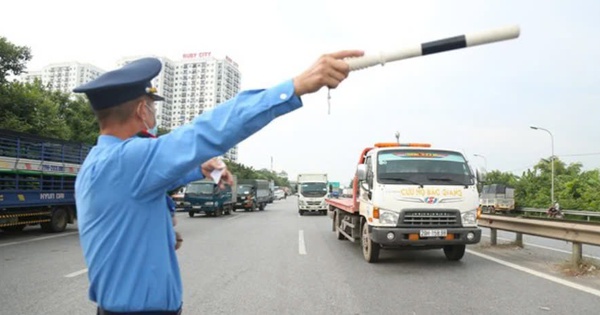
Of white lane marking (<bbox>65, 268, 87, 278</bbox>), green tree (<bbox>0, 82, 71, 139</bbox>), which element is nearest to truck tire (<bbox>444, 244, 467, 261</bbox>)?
white lane marking (<bbox>65, 268, 87, 278</bbox>)

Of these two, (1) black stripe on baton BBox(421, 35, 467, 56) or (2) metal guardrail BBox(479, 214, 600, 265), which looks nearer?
(1) black stripe on baton BBox(421, 35, 467, 56)

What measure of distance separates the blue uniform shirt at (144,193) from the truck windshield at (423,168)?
7.82 m

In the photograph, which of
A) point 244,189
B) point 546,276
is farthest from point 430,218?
point 244,189

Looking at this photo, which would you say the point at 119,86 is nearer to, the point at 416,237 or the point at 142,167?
the point at 142,167

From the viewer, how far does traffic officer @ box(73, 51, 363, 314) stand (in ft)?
5.09

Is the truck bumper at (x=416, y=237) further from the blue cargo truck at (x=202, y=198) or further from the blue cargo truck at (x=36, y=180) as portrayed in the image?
the blue cargo truck at (x=202, y=198)

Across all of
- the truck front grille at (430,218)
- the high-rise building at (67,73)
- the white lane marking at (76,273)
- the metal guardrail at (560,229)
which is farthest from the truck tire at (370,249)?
the high-rise building at (67,73)

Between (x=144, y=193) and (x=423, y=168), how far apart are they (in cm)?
841

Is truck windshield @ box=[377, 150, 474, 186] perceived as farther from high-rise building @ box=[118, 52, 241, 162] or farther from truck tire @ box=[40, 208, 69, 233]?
high-rise building @ box=[118, 52, 241, 162]

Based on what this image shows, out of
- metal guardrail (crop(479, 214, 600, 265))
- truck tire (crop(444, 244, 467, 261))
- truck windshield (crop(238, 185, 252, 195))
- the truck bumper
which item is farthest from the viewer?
truck windshield (crop(238, 185, 252, 195))

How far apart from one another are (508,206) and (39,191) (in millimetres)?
38417

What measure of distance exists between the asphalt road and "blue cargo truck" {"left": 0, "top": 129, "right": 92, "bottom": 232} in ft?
5.46

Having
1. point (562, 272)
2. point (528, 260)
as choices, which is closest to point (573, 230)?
point (562, 272)

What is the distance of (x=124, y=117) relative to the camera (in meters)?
1.87
